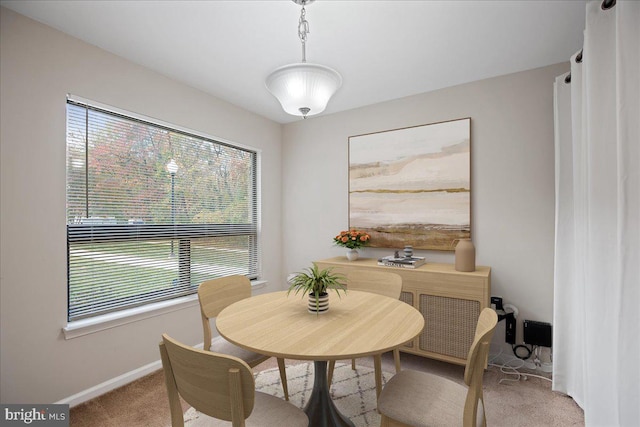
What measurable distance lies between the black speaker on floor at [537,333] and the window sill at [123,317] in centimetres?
289

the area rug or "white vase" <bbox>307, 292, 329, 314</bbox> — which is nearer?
"white vase" <bbox>307, 292, 329, 314</bbox>

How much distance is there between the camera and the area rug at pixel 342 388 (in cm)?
209

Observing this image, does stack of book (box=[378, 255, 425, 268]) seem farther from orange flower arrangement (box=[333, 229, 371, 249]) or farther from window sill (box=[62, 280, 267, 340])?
window sill (box=[62, 280, 267, 340])

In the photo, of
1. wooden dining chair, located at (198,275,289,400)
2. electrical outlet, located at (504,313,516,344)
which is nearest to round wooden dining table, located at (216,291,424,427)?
wooden dining chair, located at (198,275,289,400)

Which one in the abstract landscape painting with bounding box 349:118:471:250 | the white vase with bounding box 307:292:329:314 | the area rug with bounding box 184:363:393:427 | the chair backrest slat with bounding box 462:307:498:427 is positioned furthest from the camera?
the abstract landscape painting with bounding box 349:118:471:250

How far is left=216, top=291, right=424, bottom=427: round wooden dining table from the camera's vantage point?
1275mm

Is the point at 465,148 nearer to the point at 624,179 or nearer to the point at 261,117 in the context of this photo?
the point at 624,179

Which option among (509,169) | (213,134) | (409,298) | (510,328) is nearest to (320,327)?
(409,298)

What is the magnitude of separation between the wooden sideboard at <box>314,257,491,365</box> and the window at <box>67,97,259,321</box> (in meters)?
1.91

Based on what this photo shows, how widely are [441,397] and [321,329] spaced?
60 centimetres

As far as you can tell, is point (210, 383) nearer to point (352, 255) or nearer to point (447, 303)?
point (447, 303)

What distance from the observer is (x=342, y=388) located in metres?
2.41

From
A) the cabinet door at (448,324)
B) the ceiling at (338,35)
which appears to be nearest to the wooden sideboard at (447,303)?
the cabinet door at (448,324)

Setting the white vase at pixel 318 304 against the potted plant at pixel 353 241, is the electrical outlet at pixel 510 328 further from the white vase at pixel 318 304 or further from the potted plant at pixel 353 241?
the white vase at pixel 318 304
